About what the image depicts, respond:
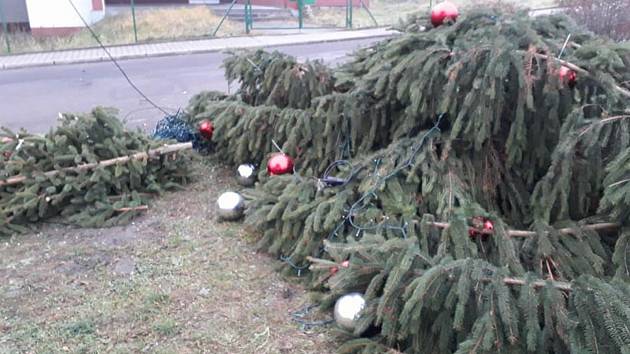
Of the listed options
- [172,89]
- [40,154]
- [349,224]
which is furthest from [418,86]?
[172,89]

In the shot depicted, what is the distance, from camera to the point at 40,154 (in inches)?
228

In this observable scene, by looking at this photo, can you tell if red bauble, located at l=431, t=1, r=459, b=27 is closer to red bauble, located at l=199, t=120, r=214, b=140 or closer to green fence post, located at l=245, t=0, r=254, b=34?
red bauble, located at l=199, t=120, r=214, b=140

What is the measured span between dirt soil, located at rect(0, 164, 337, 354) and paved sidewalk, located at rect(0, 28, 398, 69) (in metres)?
11.4

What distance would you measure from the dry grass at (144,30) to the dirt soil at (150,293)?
13.8 meters

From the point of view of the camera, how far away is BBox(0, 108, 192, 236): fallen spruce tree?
18.5 feet

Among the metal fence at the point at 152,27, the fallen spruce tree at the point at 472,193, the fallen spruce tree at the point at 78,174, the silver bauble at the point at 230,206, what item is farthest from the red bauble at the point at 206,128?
the metal fence at the point at 152,27

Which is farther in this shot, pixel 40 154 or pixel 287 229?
pixel 40 154

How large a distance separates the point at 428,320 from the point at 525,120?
5.56 feet

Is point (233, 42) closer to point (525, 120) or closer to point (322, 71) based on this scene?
point (322, 71)

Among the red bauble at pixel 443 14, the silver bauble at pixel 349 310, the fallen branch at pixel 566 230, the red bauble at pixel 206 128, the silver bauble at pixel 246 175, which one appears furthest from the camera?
the red bauble at pixel 206 128

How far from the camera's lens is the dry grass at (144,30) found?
1806 cm

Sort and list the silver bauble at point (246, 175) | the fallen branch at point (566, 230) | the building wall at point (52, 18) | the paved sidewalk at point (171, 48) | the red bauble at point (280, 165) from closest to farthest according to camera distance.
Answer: the fallen branch at point (566, 230), the red bauble at point (280, 165), the silver bauble at point (246, 175), the paved sidewalk at point (171, 48), the building wall at point (52, 18)

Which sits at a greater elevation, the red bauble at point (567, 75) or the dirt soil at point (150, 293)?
the red bauble at point (567, 75)

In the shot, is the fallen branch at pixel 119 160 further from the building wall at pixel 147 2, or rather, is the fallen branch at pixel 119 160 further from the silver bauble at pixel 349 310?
the building wall at pixel 147 2
